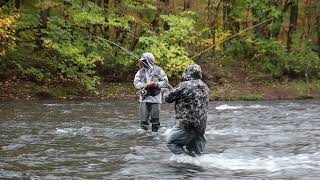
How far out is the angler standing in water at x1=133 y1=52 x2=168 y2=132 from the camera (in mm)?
14677

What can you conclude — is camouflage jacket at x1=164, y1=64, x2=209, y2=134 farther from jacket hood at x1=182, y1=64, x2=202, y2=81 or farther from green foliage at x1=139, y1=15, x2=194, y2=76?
green foliage at x1=139, y1=15, x2=194, y2=76

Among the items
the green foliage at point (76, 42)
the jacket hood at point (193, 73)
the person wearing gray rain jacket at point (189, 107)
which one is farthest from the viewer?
the green foliage at point (76, 42)

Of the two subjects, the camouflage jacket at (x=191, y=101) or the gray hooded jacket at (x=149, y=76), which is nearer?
the camouflage jacket at (x=191, y=101)

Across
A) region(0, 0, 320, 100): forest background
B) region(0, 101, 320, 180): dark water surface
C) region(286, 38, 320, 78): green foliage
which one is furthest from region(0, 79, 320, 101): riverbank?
region(0, 101, 320, 180): dark water surface

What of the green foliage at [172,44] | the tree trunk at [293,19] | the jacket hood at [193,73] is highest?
the tree trunk at [293,19]

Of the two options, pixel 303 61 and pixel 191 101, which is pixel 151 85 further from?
pixel 303 61

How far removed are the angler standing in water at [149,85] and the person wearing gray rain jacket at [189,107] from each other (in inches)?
150

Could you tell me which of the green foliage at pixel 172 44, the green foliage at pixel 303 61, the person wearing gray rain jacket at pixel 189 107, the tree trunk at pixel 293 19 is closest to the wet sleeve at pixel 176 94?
the person wearing gray rain jacket at pixel 189 107

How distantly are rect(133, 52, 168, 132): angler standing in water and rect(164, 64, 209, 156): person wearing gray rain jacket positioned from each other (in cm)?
381

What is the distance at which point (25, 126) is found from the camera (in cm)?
1727

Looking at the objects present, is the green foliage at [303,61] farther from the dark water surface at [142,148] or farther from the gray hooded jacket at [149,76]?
the gray hooded jacket at [149,76]

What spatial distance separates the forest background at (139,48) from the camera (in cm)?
3114

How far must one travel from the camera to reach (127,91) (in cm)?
3306

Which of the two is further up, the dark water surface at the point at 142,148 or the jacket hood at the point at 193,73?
the jacket hood at the point at 193,73
